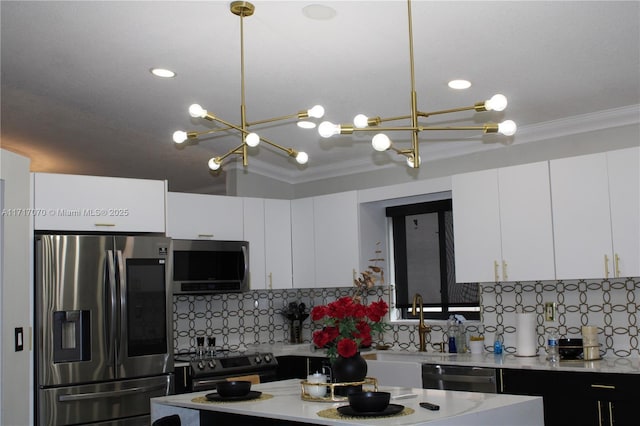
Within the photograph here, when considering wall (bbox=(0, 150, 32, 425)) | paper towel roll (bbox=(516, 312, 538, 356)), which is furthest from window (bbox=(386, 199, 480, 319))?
wall (bbox=(0, 150, 32, 425))

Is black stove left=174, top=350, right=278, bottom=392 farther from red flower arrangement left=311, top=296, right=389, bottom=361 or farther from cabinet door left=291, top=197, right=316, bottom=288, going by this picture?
red flower arrangement left=311, top=296, right=389, bottom=361

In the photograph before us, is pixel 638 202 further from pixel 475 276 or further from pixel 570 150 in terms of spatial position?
pixel 475 276

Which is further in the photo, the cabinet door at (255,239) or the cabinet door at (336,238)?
the cabinet door at (255,239)

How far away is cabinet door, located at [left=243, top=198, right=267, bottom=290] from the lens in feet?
20.5

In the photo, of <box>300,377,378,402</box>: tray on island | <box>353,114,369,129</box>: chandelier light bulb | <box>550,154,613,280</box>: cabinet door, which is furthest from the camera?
<box>550,154,613,280</box>: cabinet door

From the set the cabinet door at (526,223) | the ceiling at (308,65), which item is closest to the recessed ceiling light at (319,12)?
the ceiling at (308,65)

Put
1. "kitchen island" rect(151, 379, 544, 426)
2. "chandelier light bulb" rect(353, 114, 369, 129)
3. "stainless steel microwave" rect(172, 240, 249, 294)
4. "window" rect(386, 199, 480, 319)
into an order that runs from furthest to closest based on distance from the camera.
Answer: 1. "window" rect(386, 199, 480, 319)
2. "stainless steel microwave" rect(172, 240, 249, 294)
3. "chandelier light bulb" rect(353, 114, 369, 129)
4. "kitchen island" rect(151, 379, 544, 426)

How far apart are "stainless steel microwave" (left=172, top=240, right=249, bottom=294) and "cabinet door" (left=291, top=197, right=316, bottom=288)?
0.52m

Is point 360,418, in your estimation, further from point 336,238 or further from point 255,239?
point 255,239

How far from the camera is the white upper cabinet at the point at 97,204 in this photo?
4.96 meters

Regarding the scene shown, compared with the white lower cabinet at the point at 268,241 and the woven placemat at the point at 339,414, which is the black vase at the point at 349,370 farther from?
the white lower cabinet at the point at 268,241

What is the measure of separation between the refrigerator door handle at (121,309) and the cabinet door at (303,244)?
1757 mm

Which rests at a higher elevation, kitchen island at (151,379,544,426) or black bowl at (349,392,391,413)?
black bowl at (349,392,391,413)

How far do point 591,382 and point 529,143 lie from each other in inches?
72.6
